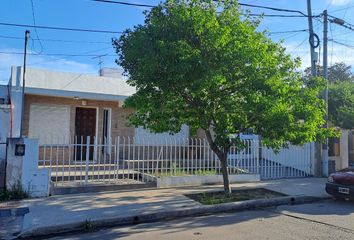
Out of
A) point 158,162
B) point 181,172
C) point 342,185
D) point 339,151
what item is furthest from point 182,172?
point 339,151

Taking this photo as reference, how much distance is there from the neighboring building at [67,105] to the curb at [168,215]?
6462mm

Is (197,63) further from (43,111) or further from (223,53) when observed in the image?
(43,111)


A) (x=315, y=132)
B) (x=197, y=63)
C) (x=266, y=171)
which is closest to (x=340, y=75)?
(x=266, y=171)

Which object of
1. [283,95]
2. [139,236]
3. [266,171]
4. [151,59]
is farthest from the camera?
[266,171]

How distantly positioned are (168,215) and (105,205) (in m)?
1.61

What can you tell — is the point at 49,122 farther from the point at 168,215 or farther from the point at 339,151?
the point at 339,151

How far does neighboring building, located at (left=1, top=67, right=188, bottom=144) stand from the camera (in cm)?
1340

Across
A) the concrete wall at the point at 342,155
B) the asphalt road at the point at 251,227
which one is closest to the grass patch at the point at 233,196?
the asphalt road at the point at 251,227

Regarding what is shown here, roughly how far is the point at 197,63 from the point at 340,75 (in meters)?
39.2

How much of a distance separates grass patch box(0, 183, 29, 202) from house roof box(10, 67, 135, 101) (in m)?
4.79

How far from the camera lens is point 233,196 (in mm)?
10047

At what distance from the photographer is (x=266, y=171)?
14.1m

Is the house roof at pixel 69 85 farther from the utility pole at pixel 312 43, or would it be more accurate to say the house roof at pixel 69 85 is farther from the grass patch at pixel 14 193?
the utility pole at pixel 312 43

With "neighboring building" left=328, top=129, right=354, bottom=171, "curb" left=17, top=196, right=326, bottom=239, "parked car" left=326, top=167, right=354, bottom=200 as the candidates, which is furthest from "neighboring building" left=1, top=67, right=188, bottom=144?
"neighboring building" left=328, top=129, right=354, bottom=171
